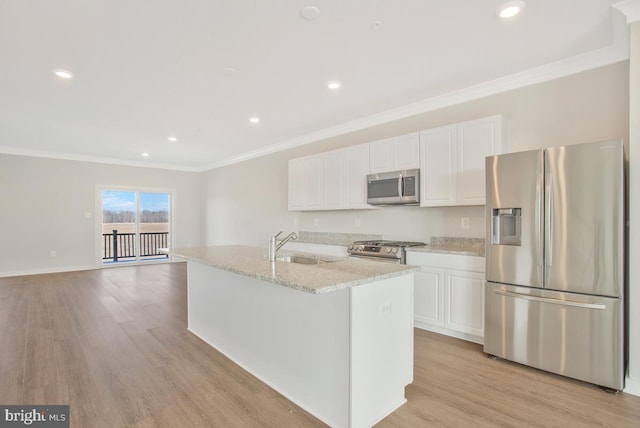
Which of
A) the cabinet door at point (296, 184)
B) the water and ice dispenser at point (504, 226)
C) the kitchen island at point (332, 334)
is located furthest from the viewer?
the cabinet door at point (296, 184)

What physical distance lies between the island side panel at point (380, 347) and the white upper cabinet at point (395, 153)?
6.44 feet

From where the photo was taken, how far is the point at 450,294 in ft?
10.4

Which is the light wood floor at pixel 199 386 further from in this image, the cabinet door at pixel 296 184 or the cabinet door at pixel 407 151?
the cabinet door at pixel 296 184

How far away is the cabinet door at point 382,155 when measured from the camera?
3941 mm

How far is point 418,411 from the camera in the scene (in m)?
2.01

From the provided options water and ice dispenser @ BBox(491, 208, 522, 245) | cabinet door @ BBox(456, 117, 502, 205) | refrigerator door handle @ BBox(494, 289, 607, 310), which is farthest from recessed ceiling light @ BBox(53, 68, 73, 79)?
refrigerator door handle @ BBox(494, 289, 607, 310)

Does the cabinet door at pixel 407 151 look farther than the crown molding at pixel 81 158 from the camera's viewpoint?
No

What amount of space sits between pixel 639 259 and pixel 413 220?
2142 millimetres

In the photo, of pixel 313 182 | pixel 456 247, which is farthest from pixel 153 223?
pixel 456 247

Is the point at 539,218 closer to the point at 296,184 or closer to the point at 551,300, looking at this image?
the point at 551,300

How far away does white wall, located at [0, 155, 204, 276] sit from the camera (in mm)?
6418

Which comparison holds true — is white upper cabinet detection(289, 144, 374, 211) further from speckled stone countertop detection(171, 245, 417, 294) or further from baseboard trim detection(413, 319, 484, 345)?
speckled stone countertop detection(171, 245, 417, 294)

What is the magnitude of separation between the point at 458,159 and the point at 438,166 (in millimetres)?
224

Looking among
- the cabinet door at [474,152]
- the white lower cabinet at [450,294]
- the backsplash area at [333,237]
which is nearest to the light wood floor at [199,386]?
the white lower cabinet at [450,294]
